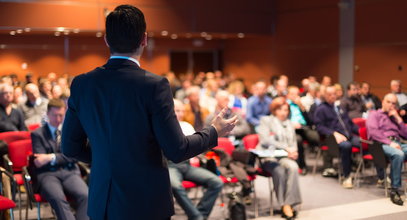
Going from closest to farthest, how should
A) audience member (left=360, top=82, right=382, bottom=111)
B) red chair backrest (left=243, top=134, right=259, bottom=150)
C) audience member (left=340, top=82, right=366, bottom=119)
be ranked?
red chair backrest (left=243, top=134, right=259, bottom=150)
audience member (left=340, top=82, right=366, bottom=119)
audience member (left=360, top=82, right=382, bottom=111)

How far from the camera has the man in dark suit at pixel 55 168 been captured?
4.72 m

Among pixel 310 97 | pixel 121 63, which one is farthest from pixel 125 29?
pixel 310 97

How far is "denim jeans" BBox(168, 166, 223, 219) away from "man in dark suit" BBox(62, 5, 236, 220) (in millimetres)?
3470

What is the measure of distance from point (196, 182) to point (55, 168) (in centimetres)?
151

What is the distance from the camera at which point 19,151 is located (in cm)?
559

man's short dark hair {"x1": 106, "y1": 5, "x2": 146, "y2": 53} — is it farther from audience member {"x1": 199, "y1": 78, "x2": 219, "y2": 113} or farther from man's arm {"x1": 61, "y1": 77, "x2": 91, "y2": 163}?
audience member {"x1": 199, "y1": 78, "x2": 219, "y2": 113}

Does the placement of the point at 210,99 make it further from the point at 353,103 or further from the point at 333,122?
the point at 353,103

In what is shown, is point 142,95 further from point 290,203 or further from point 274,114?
point 274,114

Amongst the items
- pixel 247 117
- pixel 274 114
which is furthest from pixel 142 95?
pixel 247 117

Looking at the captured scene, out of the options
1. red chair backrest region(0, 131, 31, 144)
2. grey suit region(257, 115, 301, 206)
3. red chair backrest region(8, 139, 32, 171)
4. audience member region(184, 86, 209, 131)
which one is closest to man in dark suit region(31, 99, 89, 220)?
red chair backrest region(8, 139, 32, 171)

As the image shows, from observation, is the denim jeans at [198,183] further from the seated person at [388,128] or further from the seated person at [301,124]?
the seated person at [301,124]

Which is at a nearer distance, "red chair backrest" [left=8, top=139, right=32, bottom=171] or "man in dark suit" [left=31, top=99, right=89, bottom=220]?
"man in dark suit" [left=31, top=99, right=89, bottom=220]

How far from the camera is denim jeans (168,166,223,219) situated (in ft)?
17.4

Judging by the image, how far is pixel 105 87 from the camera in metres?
1.83
